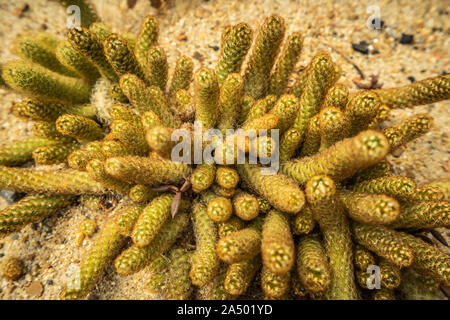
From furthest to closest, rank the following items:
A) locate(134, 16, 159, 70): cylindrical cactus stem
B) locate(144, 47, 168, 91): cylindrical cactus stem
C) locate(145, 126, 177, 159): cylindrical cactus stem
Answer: locate(134, 16, 159, 70): cylindrical cactus stem
locate(144, 47, 168, 91): cylindrical cactus stem
locate(145, 126, 177, 159): cylindrical cactus stem

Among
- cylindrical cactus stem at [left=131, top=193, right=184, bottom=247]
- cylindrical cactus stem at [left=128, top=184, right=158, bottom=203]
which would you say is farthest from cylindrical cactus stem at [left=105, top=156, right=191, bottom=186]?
cylindrical cactus stem at [left=131, top=193, right=184, bottom=247]

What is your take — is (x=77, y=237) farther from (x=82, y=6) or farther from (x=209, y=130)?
(x=82, y=6)

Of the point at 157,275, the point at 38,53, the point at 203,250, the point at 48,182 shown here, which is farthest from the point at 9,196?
the point at 203,250

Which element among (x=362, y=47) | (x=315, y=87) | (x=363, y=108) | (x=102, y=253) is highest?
(x=362, y=47)

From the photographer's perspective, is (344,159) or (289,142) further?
(289,142)

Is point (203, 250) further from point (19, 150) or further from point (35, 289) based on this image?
point (19, 150)

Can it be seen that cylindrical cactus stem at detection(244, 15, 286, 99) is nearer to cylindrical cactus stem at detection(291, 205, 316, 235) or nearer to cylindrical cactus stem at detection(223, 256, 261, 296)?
cylindrical cactus stem at detection(291, 205, 316, 235)

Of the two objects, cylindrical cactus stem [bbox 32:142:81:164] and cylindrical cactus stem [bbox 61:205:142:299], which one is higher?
cylindrical cactus stem [bbox 32:142:81:164]

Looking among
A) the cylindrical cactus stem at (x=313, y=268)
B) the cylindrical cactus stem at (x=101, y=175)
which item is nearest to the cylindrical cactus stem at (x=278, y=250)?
the cylindrical cactus stem at (x=313, y=268)
